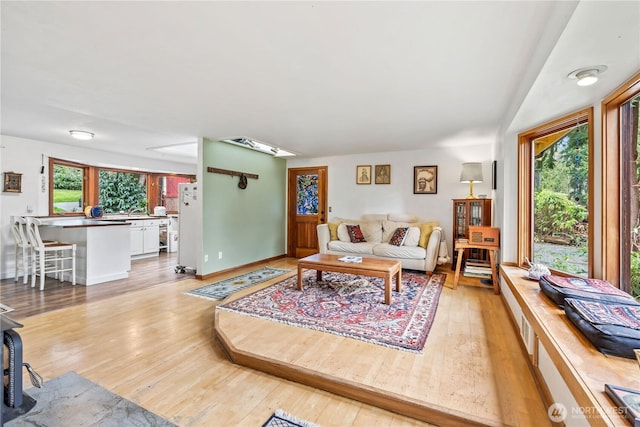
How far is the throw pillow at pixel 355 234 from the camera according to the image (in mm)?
5166

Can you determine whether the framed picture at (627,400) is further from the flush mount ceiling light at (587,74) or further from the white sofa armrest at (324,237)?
the white sofa armrest at (324,237)

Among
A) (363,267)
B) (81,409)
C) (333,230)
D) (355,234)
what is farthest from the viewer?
(333,230)

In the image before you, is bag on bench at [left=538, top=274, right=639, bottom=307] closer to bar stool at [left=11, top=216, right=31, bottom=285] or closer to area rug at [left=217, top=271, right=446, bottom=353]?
area rug at [left=217, top=271, right=446, bottom=353]

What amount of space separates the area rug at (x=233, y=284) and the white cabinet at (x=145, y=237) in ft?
10.4

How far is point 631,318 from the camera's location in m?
1.43

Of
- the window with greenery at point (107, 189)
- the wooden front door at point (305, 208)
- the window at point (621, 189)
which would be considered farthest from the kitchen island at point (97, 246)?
the window at point (621, 189)

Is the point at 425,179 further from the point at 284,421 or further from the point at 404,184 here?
the point at 284,421

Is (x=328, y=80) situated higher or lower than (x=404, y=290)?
higher

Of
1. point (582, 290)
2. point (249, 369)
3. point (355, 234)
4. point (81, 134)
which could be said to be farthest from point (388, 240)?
point (81, 134)

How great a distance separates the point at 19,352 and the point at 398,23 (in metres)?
2.51

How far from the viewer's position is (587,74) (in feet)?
5.77

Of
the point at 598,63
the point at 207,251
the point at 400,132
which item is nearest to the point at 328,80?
the point at 598,63

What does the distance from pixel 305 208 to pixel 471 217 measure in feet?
11.0

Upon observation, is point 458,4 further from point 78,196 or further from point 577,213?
point 78,196
